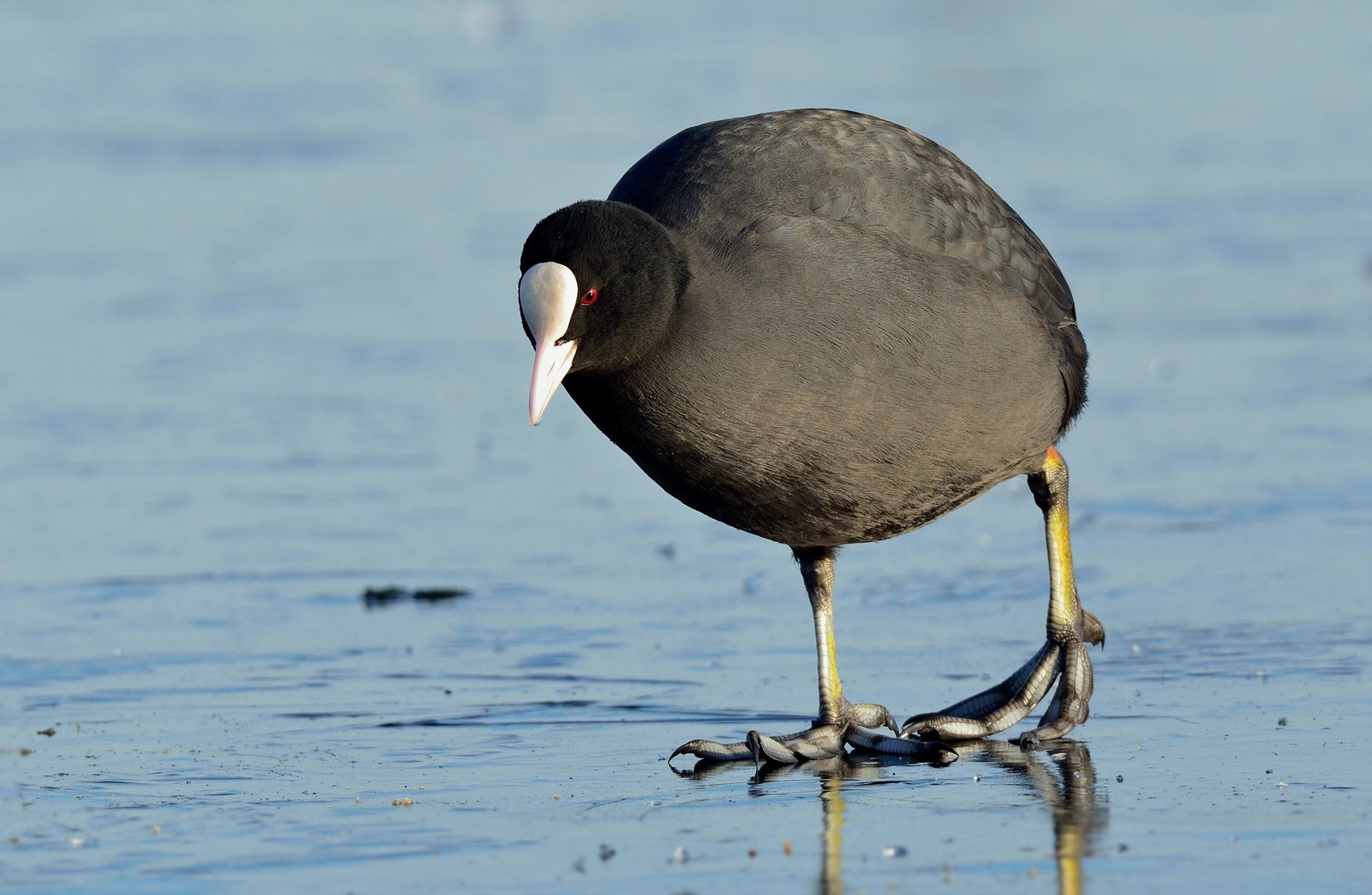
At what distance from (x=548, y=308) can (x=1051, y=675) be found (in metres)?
1.59

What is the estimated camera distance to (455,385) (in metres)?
8.59

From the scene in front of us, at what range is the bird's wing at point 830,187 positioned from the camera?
13.9ft

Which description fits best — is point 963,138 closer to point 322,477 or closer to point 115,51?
point 322,477

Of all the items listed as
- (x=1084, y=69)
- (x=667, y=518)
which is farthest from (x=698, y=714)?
(x=1084, y=69)

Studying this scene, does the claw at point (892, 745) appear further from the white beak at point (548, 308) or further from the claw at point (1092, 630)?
the white beak at point (548, 308)

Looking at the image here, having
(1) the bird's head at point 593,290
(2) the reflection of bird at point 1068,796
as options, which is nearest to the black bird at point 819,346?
(1) the bird's head at point 593,290

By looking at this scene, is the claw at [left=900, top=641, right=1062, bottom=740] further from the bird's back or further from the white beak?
the white beak

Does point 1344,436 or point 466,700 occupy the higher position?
point 1344,436

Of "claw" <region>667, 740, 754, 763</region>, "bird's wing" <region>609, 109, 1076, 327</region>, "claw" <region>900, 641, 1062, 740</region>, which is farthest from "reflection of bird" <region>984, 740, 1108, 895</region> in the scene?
"bird's wing" <region>609, 109, 1076, 327</region>

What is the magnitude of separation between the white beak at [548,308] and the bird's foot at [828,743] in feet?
2.87

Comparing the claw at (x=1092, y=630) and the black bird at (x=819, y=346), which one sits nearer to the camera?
the black bird at (x=819, y=346)

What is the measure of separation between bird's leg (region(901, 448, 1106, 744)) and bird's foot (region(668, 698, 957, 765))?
8cm

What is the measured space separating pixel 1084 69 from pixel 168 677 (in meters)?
12.7

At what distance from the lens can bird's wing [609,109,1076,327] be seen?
4.23 m
